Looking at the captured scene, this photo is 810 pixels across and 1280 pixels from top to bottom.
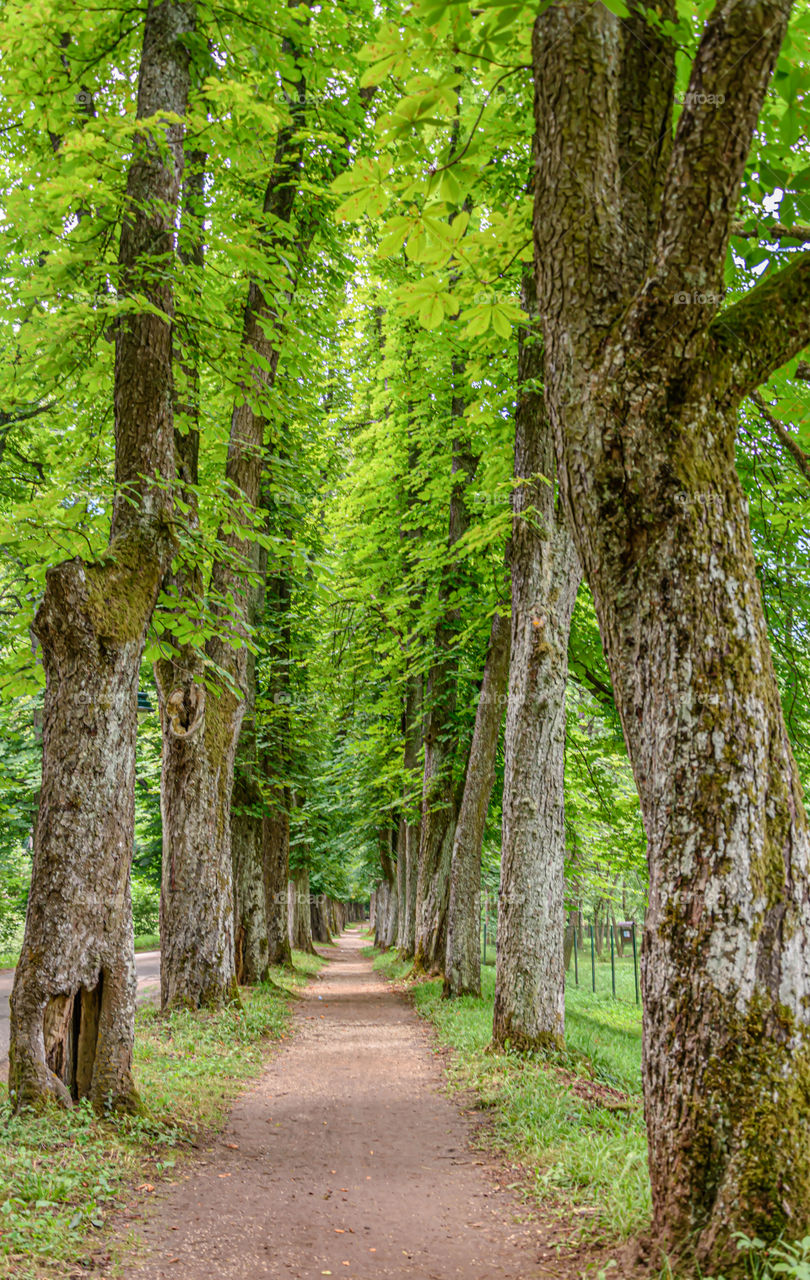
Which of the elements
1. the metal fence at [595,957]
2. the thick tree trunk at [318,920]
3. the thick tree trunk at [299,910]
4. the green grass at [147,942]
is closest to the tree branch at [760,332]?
the metal fence at [595,957]

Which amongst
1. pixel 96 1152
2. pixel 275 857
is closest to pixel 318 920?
pixel 275 857

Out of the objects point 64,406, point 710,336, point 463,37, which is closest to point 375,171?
point 463,37

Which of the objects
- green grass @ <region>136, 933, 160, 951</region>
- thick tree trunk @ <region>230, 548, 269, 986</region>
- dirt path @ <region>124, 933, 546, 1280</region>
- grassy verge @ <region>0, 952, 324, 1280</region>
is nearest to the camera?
grassy verge @ <region>0, 952, 324, 1280</region>

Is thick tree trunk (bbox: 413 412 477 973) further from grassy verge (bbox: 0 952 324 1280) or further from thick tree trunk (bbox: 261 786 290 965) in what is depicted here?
grassy verge (bbox: 0 952 324 1280)

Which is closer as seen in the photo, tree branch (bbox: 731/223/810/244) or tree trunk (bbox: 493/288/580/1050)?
tree branch (bbox: 731/223/810/244)

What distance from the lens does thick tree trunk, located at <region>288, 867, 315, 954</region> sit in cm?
2570

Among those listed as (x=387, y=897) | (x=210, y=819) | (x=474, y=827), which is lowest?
(x=387, y=897)

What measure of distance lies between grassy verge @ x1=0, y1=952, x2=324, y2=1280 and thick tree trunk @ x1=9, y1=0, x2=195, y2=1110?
321mm

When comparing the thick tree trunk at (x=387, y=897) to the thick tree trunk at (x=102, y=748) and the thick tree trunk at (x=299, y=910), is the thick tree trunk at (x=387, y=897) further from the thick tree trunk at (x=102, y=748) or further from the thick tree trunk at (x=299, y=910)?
the thick tree trunk at (x=102, y=748)

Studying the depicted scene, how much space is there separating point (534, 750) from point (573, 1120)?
3.46 metres

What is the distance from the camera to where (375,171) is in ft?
11.2

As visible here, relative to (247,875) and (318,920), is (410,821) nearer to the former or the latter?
(247,875)

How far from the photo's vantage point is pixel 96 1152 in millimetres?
4895

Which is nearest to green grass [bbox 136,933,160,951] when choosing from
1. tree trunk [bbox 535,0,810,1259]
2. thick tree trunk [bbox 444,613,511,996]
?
thick tree trunk [bbox 444,613,511,996]
